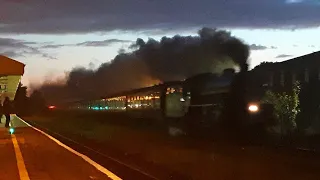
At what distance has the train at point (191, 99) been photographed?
31205 mm

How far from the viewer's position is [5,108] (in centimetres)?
3544

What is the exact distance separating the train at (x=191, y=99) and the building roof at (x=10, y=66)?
38.6 ft

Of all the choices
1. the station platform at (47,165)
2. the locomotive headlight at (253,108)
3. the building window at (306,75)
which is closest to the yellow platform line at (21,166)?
the station platform at (47,165)

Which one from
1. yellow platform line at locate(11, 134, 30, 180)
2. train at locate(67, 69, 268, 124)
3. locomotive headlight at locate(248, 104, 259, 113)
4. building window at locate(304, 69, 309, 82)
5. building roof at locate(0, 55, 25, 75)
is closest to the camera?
yellow platform line at locate(11, 134, 30, 180)

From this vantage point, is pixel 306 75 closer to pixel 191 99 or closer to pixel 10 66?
pixel 191 99

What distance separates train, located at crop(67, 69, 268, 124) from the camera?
31.2 metres

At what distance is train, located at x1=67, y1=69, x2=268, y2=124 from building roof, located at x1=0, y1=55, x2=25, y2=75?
11.8 metres

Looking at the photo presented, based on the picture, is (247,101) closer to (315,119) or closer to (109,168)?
(315,119)

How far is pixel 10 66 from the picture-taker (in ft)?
88.7

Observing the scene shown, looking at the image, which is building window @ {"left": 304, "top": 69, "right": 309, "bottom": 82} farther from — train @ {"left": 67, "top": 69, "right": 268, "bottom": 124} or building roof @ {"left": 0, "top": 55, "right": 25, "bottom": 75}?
building roof @ {"left": 0, "top": 55, "right": 25, "bottom": 75}

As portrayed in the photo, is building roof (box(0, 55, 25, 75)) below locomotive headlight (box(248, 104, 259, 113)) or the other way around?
the other way around

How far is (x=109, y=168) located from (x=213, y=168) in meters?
3.09

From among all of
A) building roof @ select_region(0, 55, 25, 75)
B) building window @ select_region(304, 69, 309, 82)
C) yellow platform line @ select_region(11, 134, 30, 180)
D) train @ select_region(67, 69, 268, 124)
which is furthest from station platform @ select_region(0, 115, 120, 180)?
building window @ select_region(304, 69, 309, 82)

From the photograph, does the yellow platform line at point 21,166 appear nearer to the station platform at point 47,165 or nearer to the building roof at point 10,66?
the station platform at point 47,165
